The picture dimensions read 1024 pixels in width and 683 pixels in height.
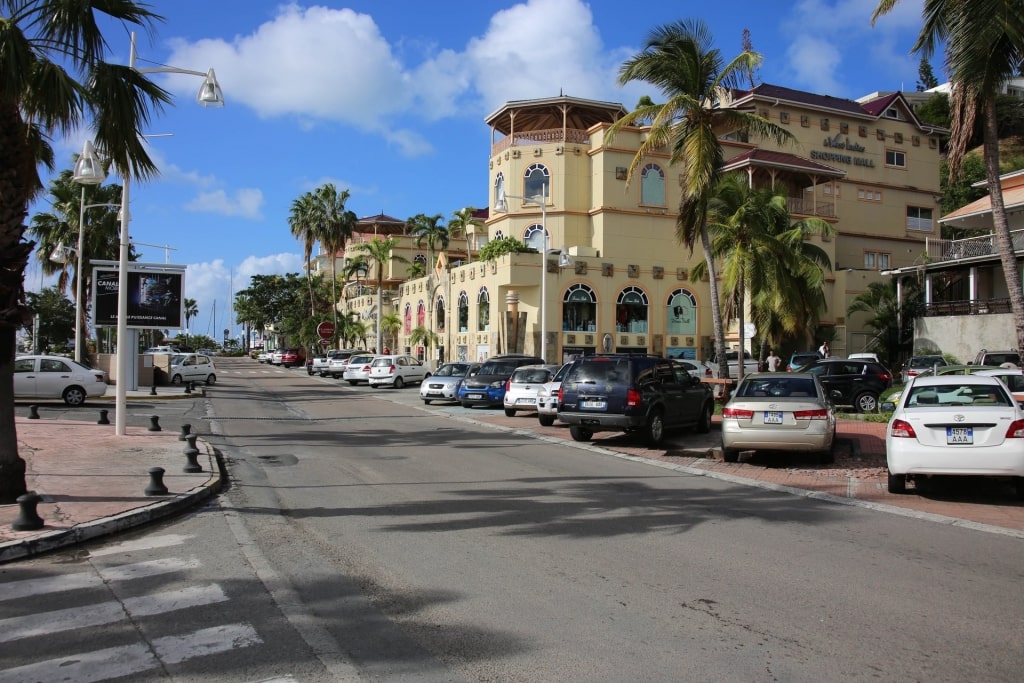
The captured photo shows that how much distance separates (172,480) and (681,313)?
36.9 m

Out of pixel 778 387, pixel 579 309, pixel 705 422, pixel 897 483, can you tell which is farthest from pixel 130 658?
pixel 579 309

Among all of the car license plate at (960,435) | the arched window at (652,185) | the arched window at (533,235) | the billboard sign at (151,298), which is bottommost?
the car license plate at (960,435)

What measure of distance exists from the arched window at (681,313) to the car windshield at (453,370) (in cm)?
1752

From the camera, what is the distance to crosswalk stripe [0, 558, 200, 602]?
631 centimetres

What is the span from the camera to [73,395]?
23969 millimetres

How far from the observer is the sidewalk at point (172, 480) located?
835cm

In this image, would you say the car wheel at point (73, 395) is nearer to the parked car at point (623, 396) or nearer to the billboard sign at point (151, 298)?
the billboard sign at point (151, 298)

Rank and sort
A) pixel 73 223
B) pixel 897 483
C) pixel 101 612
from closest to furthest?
pixel 101 612 < pixel 897 483 < pixel 73 223

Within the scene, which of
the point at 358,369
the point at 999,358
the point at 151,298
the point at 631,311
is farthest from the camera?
the point at 631,311

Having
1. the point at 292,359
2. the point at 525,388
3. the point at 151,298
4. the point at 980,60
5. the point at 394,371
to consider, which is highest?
the point at 980,60

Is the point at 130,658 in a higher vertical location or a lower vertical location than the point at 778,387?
lower

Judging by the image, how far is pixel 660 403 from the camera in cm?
1631

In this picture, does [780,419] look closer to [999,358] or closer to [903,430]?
[903,430]

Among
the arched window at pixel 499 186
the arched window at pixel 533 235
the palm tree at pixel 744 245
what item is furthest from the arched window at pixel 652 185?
the palm tree at pixel 744 245
